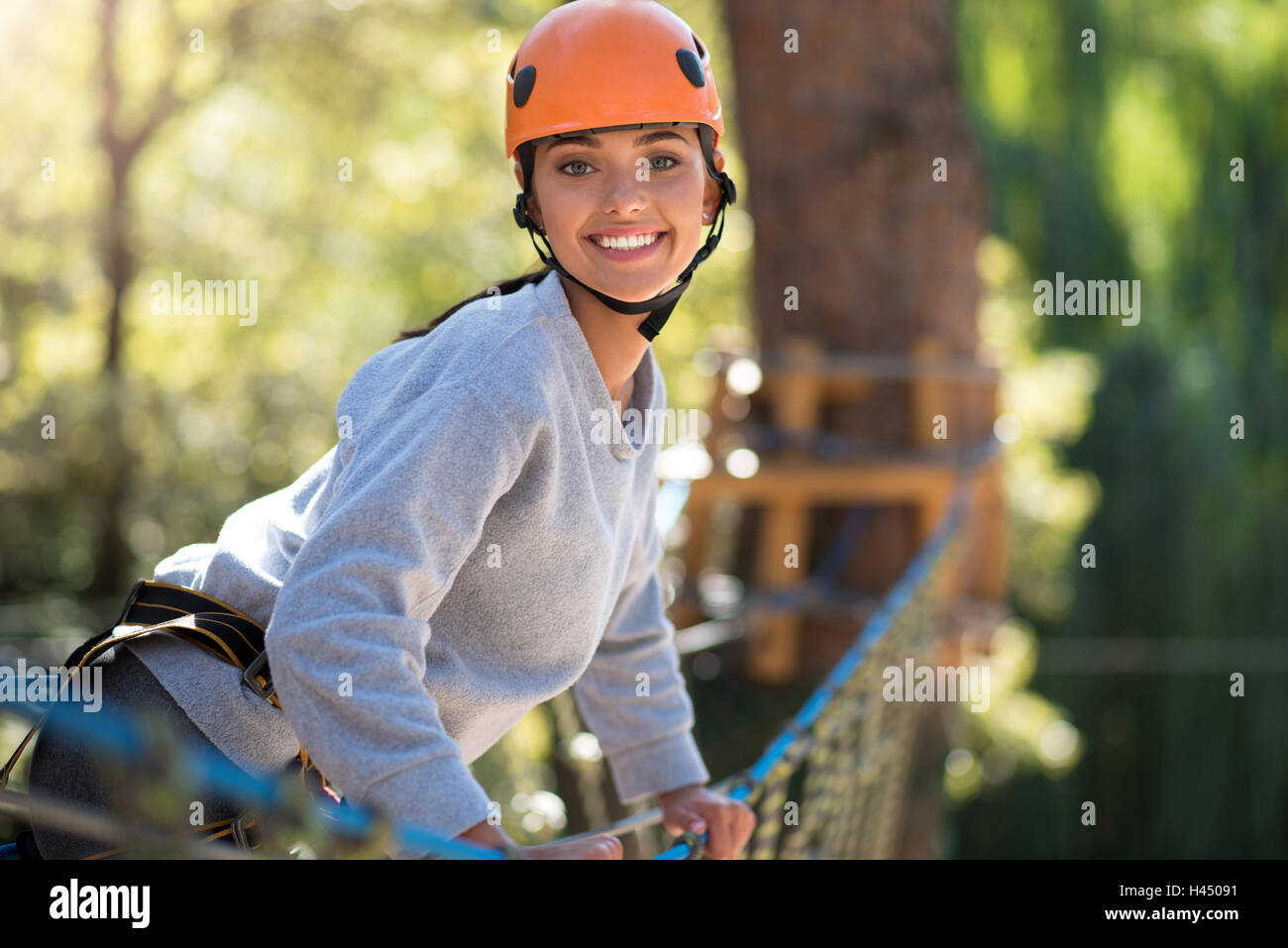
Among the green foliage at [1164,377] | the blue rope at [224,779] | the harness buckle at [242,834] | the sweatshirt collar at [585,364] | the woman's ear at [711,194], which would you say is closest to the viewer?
the blue rope at [224,779]

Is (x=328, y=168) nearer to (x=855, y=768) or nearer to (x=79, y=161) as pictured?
(x=79, y=161)

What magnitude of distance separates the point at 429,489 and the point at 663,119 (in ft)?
1.42

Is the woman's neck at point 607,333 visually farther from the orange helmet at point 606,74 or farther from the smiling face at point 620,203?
the orange helmet at point 606,74

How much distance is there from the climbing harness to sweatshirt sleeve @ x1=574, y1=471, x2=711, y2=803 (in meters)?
0.44

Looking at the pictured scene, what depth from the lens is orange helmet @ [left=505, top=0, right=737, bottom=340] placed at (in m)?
1.13

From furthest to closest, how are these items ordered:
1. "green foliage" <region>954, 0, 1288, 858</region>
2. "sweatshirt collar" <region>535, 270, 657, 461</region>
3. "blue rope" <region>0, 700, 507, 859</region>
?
"green foliage" <region>954, 0, 1288, 858</region>, "sweatshirt collar" <region>535, 270, 657, 461</region>, "blue rope" <region>0, 700, 507, 859</region>

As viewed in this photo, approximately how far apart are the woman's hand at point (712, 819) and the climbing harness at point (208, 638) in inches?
17.9

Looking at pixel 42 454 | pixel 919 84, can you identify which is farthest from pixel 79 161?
pixel 919 84

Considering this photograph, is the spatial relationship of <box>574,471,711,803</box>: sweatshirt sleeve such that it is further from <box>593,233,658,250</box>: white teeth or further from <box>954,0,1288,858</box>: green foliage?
<box>954,0,1288,858</box>: green foliage

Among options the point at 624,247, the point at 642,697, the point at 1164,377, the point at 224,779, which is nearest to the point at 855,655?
the point at 642,697

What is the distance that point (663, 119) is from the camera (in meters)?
1.16

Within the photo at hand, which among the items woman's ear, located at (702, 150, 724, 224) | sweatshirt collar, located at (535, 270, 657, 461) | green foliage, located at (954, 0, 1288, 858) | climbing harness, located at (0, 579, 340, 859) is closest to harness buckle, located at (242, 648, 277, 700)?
climbing harness, located at (0, 579, 340, 859)

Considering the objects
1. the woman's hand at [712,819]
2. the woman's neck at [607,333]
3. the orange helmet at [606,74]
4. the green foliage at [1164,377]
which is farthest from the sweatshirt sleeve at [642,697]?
the green foliage at [1164,377]

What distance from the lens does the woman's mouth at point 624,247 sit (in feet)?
3.80
